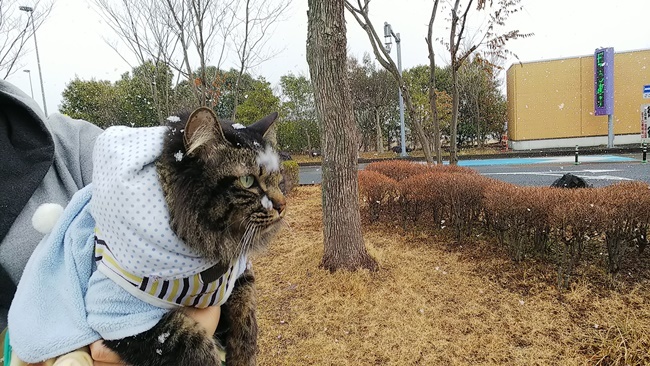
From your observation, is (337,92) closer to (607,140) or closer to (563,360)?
(563,360)

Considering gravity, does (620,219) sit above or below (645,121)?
below

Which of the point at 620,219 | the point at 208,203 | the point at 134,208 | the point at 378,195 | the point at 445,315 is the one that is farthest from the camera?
the point at 378,195

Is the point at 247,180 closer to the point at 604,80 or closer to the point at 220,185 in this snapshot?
the point at 220,185

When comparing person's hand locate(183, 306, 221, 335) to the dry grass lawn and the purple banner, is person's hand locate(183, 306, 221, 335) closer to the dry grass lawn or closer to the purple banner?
the dry grass lawn

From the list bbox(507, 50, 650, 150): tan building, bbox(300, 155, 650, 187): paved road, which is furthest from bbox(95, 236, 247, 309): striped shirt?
bbox(507, 50, 650, 150): tan building

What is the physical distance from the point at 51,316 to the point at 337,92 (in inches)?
132

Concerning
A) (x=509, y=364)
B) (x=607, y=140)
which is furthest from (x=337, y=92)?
(x=607, y=140)

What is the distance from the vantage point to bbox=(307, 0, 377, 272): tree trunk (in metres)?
3.80

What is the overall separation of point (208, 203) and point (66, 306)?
0.48m

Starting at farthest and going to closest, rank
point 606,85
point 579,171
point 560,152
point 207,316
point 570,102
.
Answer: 1. point 570,102
2. point 606,85
3. point 560,152
4. point 579,171
5. point 207,316

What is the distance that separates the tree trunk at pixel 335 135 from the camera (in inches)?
150

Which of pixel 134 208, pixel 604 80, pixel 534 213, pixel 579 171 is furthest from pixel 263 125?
pixel 604 80

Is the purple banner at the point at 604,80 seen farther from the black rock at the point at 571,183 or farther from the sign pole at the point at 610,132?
the black rock at the point at 571,183

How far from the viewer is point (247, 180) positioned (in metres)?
1.13
